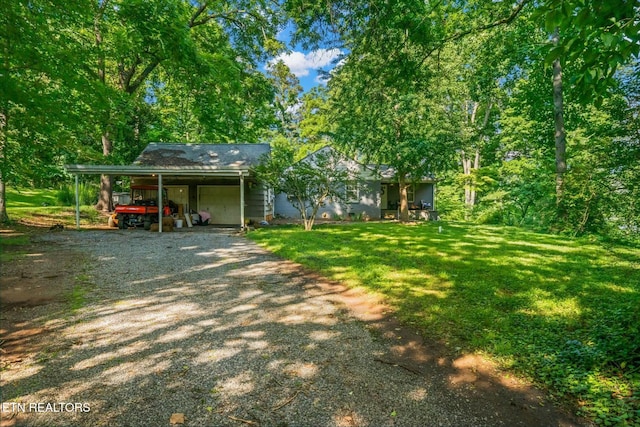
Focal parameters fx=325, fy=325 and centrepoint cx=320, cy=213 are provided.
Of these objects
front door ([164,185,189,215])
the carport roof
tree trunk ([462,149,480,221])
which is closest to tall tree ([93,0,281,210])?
the carport roof

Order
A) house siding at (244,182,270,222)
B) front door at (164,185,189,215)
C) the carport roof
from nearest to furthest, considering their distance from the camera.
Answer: the carport roof, front door at (164,185,189,215), house siding at (244,182,270,222)

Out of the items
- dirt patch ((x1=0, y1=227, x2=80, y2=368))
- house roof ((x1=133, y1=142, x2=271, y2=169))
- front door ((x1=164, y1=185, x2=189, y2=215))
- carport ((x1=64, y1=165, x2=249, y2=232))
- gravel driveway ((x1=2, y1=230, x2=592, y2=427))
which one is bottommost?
gravel driveway ((x1=2, y1=230, x2=592, y2=427))

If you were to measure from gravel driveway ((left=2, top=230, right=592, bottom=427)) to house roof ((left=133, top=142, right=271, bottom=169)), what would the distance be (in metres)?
11.6

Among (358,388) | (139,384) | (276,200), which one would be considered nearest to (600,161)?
(358,388)

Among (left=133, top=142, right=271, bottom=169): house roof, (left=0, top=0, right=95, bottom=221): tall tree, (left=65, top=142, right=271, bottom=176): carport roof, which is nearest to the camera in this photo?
(left=0, top=0, right=95, bottom=221): tall tree

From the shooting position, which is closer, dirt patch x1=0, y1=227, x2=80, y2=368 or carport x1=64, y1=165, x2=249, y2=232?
dirt patch x1=0, y1=227, x2=80, y2=368

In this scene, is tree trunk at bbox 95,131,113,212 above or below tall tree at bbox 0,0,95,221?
below

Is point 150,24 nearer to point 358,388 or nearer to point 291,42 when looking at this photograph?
point 291,42

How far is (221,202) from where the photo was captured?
1716cm

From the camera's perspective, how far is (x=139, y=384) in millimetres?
2559

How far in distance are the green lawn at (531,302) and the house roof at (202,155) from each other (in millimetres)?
8134

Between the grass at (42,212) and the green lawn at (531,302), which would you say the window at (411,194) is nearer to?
the green lawn at (531,302)

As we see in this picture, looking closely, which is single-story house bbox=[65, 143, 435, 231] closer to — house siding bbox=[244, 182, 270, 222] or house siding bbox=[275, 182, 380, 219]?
house siding bbox=[244, 182, 270, 222]

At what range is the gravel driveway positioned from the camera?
225cm
